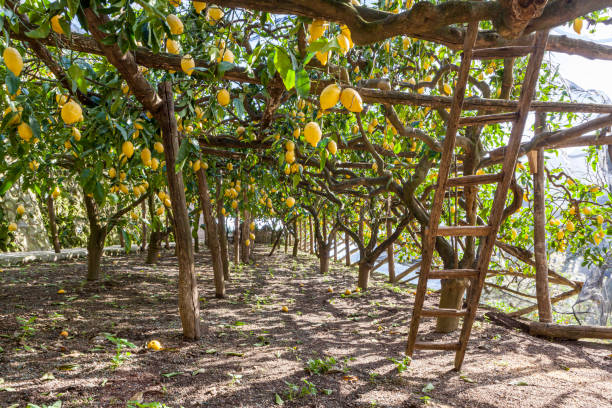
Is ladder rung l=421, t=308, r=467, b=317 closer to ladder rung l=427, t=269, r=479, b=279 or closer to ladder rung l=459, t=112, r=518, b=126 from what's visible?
ladder rung l=427, t=269, r=479, b=279

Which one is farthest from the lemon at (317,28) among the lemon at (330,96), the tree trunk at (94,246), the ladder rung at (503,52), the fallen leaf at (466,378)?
the tree trunk at (94,246)

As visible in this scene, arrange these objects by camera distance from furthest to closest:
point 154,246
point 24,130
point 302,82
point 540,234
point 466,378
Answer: point 154,246 → point 540,234 → point 466,378 → point 24,130 → point 302,82

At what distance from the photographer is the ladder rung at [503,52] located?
5.68 feet

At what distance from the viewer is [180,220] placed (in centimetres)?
258

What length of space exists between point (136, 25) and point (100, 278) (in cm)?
457

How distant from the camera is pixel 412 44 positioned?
3.01 meters

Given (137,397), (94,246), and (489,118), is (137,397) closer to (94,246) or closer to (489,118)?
(489,118)

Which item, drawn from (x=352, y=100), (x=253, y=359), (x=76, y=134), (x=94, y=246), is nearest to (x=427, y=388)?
(x=253, y=359)

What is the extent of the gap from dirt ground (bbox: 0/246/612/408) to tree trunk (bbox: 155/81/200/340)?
0.20m

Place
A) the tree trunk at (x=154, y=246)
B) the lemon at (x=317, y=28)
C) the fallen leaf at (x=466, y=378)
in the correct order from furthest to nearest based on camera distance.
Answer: the tree trunk at (x=154, y=246) → the fallen leaf at (x=466, y=378) → the lemon at (x=317, y=28)

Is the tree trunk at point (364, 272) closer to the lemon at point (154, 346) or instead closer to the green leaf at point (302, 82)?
the lemon at point (154, 346)

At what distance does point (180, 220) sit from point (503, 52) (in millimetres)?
2263

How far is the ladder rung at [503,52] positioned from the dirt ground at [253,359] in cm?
180

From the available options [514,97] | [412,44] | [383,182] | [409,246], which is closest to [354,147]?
[383,182]
